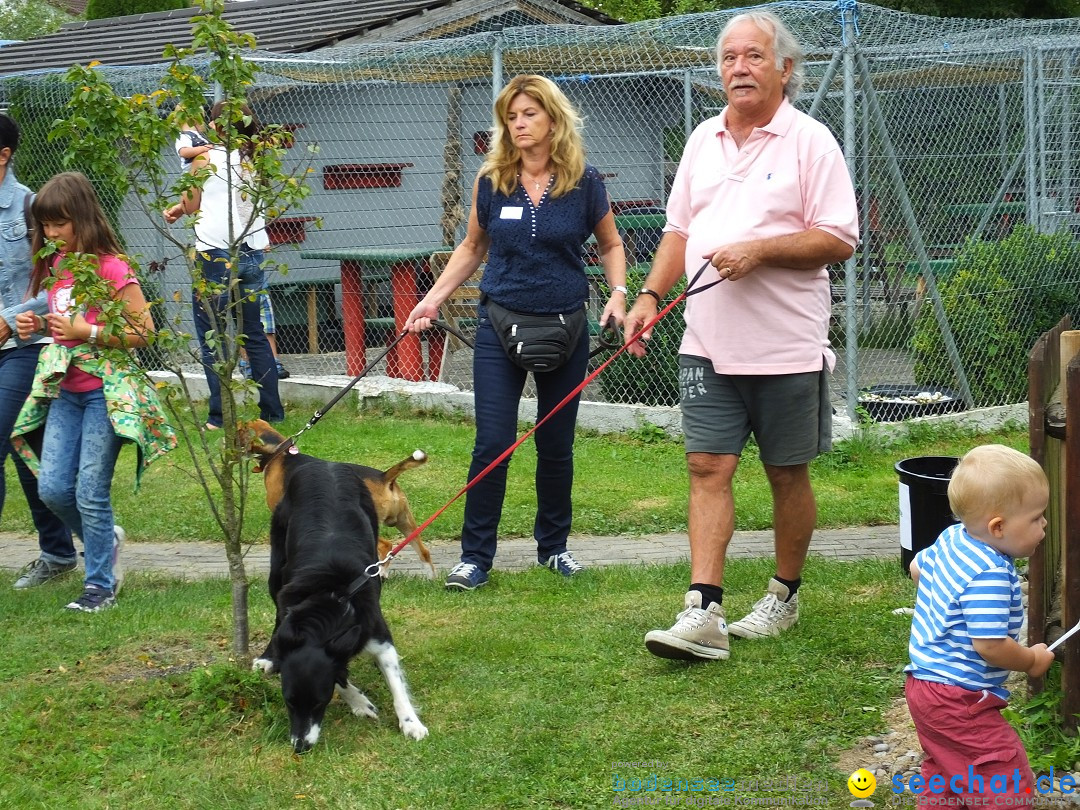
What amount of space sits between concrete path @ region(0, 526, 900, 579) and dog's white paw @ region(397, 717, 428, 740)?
6.98 ft

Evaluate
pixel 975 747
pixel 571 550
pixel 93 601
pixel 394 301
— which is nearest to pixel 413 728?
pixel 975 747

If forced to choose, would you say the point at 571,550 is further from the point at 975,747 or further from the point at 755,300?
the point at 975,747

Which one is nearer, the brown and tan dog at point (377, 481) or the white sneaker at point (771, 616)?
the white sneaker at point (771, 616)

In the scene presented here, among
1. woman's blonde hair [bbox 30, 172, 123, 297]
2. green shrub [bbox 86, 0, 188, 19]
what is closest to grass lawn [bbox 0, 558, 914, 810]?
woman's blonde hair [bbox 30, 172, 123, 297]

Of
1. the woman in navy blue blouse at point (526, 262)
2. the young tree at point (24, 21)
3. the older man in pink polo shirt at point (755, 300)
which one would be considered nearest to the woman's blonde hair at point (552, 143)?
the woman in navy blue blouse at point (526, 262)

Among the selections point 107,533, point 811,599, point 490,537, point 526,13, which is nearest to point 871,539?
point 811,599

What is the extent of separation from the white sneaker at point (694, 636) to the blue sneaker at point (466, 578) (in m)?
1.39

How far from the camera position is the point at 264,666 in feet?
13.3

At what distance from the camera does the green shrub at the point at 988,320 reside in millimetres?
9016

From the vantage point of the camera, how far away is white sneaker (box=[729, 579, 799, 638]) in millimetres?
4664

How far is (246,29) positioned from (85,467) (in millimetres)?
10271

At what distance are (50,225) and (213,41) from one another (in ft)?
5.96

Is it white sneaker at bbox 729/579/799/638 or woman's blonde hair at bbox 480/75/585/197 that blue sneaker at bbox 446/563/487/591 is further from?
woman's blonde hair at bbox 480/75/585/197

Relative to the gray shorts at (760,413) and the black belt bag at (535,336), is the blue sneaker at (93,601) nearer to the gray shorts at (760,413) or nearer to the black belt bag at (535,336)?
the black belt bag at (535,336)
